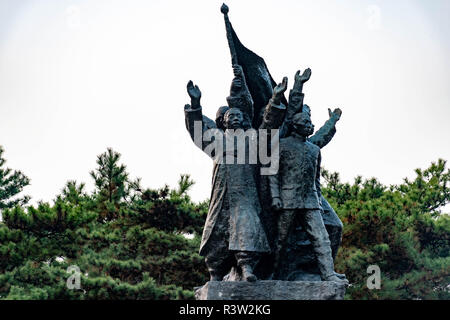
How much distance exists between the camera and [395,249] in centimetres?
1436

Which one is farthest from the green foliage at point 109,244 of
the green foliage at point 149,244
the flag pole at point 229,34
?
the flag pole at point 229,34

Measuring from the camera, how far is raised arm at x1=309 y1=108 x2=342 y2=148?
693cm

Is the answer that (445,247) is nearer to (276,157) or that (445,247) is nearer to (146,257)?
(146,257)

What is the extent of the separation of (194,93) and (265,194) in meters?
1.24

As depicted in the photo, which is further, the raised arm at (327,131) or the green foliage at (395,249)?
the green foliage at (395,249)

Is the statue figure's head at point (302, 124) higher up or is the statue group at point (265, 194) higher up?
the statue figure's head at point (302, 124)

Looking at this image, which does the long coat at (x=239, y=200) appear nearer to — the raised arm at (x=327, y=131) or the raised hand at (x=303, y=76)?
the raised hand at (x=303, y=76)

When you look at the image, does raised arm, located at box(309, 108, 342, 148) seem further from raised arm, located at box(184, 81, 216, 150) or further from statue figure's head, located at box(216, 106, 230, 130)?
raised arm, located at box(184, 81, 216, 150)

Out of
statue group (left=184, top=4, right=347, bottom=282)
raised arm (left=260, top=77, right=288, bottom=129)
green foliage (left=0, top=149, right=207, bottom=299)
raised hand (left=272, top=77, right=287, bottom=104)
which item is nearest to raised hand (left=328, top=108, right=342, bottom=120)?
statue group (left=184, top=4, right=347, bottom=282)

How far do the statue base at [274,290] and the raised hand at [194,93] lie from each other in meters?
1.81

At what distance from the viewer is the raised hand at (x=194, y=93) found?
251 inches

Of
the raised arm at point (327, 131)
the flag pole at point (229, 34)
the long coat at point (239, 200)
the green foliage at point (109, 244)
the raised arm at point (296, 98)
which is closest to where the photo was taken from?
the long coat at point (239, 200)

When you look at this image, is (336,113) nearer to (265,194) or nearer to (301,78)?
(301,78)

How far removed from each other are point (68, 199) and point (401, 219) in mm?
7966
